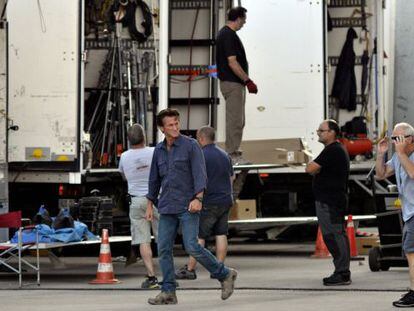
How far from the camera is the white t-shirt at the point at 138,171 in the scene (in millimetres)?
15102

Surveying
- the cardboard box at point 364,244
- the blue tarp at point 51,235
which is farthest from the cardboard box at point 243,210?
the blue tarp at point 51,235

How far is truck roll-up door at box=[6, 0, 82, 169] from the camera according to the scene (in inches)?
682

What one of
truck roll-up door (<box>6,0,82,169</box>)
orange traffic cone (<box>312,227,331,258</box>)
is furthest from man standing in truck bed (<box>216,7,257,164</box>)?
truck roll-up door (<box>6,0,82,169</box>)

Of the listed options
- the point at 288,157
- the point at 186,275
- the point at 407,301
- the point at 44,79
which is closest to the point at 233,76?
the point at 288,157

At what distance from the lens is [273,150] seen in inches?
744

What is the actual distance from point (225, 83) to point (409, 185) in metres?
6.37

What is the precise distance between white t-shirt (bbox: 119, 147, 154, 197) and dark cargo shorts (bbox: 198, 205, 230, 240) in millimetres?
799

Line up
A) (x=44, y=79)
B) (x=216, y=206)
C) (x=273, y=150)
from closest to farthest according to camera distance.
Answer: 1. (x=216, y=206)
2. (x=44, y=79)
3. (x=273, y=150)

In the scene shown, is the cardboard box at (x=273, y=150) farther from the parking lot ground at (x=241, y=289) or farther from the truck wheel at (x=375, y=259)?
the truck wheel at (x=375, y=259)

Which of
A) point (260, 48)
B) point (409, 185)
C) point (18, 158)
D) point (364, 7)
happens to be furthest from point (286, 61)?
point (409, 185)

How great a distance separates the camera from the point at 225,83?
1830cm

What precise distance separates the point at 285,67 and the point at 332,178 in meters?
5.61

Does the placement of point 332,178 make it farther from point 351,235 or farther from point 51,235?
point 351,235

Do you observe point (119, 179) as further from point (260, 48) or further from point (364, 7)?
point (364, 7)
